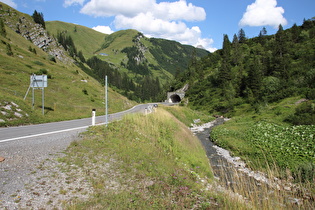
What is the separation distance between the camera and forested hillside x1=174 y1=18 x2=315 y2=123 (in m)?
44.9

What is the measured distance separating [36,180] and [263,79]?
214ft

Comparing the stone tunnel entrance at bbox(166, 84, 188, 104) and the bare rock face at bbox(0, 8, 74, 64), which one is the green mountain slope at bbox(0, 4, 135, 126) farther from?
the stone tunnel entrance at bbox(166, 84, 188, 104)

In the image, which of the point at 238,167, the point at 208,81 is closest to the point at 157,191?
the point at 238,167

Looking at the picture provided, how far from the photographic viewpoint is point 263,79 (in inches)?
2318

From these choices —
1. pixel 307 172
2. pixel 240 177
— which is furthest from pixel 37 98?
pixel 307 172

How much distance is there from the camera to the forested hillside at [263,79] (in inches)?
1769

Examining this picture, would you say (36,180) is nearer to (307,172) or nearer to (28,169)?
(28,169)

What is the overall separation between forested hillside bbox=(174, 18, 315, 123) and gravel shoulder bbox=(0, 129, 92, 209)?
31.8 metres

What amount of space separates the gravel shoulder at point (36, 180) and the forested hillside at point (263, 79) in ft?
104

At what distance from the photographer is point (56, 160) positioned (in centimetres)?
792

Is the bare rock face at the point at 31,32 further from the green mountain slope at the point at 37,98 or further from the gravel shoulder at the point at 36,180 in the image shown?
the gravel shoulder at the point at 36,180

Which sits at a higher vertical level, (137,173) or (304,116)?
(304,116)

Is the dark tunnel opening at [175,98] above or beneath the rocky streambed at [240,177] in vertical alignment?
above

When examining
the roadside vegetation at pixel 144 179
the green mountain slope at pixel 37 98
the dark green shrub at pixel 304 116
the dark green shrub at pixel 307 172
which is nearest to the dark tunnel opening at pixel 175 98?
the green mountain slope at pixel 37 98
